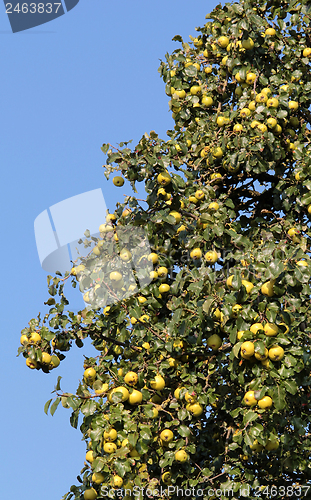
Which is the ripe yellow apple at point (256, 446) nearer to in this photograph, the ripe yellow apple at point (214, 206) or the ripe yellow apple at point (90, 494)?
the ripe yellow apple at point (90, 494)

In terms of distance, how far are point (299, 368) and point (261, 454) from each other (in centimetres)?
162

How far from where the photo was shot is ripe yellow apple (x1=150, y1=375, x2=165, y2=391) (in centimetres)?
530

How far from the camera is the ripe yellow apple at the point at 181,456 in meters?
5.16

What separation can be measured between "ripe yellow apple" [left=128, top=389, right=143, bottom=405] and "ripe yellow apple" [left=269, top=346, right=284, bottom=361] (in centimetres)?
131

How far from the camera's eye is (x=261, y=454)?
18.7 feet

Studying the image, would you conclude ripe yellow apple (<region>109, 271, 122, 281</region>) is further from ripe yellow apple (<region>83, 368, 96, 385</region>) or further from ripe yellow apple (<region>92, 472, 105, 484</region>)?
ripe yellow apple (<region>92, 472, 105, 484</region>)

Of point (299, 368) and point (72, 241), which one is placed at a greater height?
point (72, 241)

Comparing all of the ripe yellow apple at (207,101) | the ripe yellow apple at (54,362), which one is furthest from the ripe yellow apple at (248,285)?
the ripe yellow apple at (207,101)

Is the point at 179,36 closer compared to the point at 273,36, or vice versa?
the point at 273,36

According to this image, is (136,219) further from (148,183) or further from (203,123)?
(203,123)

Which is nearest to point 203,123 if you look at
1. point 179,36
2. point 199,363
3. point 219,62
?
point 219,62

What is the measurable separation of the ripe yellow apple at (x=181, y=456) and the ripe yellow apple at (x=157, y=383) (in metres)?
0.58

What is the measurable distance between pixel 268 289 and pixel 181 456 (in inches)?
68.5

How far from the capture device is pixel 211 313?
504cm
